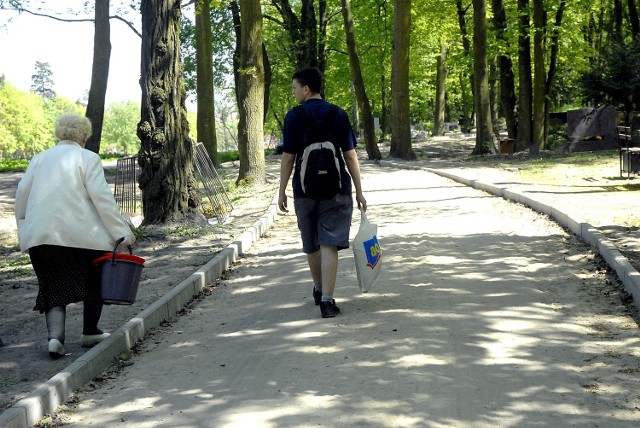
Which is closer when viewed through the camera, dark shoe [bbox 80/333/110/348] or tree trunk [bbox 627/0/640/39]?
dark shoe [bbox 80/333/110/348]

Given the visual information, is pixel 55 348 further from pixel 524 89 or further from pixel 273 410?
pixel 524 89

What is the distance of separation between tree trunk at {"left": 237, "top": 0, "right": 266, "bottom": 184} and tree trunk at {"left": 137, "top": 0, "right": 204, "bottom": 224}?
7927 mm

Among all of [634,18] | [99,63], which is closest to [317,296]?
[99,63]

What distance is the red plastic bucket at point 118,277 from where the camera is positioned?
6469mm

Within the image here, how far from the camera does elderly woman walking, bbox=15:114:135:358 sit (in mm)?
6480

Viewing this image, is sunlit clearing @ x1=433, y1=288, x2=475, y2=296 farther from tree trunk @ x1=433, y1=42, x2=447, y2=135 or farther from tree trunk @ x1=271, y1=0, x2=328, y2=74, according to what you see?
tree trunk @ x1=433, y1=42, x2=447, y2=135

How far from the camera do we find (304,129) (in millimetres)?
7594

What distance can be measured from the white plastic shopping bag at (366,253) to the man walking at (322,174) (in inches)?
9.3

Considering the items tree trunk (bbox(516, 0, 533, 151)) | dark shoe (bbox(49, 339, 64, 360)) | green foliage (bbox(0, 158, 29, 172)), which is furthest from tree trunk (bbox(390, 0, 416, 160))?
dark shoe (bbox(49, 339, 64, 360))

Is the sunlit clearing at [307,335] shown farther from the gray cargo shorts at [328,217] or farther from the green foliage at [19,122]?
the green foliage at [19,122]

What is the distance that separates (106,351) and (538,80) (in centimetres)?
2527

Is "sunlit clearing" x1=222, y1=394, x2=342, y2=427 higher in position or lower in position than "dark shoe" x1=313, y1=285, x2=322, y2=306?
lower

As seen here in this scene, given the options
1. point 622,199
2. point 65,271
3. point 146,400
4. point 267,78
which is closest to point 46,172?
point 65,271

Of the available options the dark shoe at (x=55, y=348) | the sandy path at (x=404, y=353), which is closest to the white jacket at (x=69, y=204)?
the dark shoe at (x=55, y=348)
